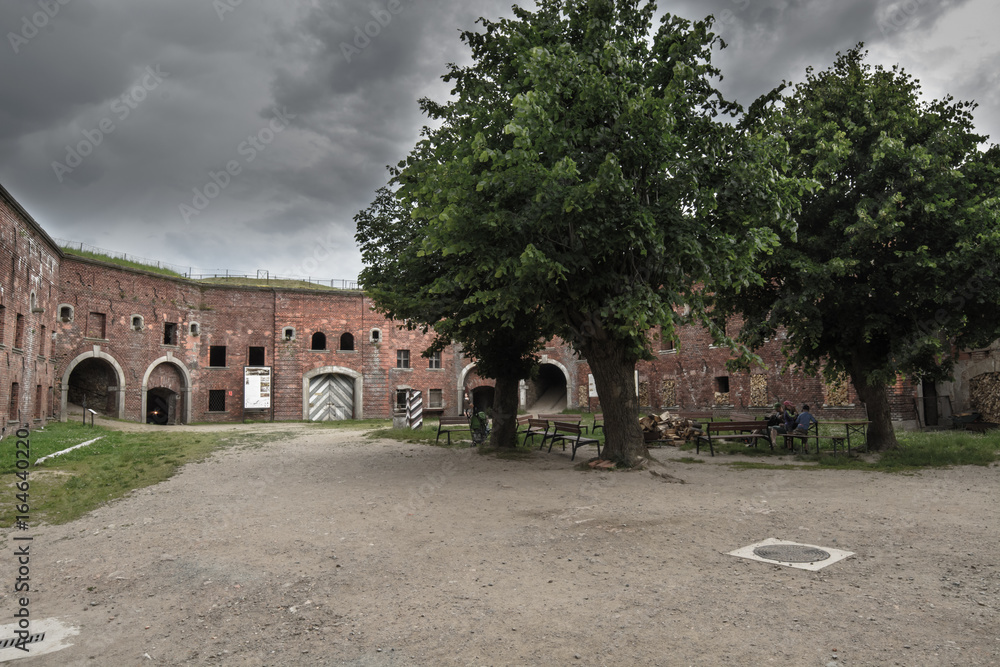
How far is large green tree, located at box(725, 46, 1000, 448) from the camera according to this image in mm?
11695

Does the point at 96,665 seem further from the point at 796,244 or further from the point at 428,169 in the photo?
the point at 796,244

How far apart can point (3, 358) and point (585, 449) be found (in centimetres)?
1883

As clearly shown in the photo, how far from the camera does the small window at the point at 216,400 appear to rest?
3391cm

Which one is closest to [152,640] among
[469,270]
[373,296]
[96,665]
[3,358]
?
[96,665]

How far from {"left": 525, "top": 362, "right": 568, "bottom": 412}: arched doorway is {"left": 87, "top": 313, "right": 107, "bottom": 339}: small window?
23.4 metres

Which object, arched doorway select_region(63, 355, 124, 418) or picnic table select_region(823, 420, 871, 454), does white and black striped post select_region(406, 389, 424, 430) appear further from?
arched doorway select_region(63, 355, 124, 418)

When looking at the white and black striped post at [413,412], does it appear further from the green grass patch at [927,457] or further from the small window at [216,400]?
the green grass patch at [927,457]

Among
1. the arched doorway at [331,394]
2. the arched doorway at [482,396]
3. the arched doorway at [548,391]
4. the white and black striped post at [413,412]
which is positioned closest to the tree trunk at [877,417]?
the white and black striped post at [413,412]

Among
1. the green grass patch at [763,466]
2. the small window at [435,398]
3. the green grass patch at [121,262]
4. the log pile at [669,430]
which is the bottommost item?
the green grass patch at [763,466]

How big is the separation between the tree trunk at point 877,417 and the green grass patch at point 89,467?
48.6 ft

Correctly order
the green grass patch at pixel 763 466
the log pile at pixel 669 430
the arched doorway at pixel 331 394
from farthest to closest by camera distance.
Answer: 1. the arched doorway at pixel 331 394
2. the log pile at pixel 669 430
3. the green grass patch at pixel 763 466

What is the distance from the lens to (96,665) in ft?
12.2

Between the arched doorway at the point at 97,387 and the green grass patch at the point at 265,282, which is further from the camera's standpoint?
the green grass patch at the point at 265,282

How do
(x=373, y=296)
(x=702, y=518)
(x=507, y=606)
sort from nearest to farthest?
1. (x=507, y=606)
2. (x=702, y=518)
3. (x=373, y=296)
